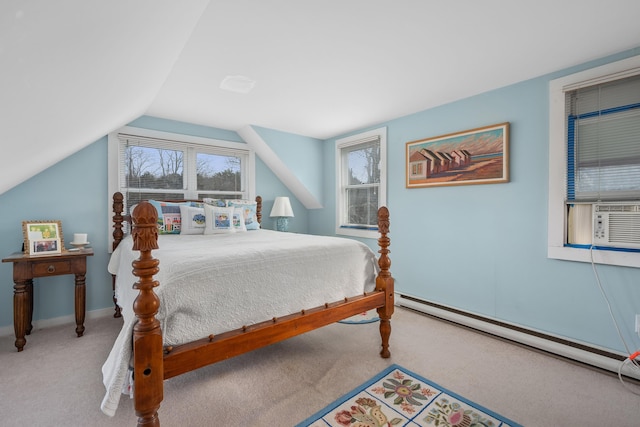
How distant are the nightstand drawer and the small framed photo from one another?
0.13 meters

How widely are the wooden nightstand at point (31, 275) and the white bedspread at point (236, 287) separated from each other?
711 mm

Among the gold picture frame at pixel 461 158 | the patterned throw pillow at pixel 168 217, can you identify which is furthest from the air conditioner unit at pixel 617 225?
the patterned throw pillow at pixel 168 217

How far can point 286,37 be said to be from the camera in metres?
1.87

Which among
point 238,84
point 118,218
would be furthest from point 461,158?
point 118,218

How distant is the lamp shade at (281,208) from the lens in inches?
161

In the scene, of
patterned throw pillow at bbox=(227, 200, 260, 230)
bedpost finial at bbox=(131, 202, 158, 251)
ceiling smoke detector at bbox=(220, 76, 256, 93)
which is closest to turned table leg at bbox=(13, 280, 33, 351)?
patterned throw pillow at bbox=(227, 200, 260, 230)

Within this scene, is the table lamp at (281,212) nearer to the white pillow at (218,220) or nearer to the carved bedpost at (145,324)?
the white pillow at (218,220)

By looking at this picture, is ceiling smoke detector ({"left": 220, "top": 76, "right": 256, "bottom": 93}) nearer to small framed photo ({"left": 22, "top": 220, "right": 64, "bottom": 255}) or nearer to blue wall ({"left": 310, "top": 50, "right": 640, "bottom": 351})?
blue wall ({"left": 310, "top": 50, "right": 640, "bottom": 351})

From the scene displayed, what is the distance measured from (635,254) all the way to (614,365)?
0.78 meters

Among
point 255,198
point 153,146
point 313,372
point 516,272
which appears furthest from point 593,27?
point 153,146

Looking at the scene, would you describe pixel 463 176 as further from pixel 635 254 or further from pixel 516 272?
pixel 635 254

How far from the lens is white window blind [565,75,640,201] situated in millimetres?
2041

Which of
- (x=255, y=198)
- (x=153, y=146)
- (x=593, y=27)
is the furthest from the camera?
(x=255, y=198)

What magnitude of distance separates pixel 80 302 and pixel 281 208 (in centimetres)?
233
